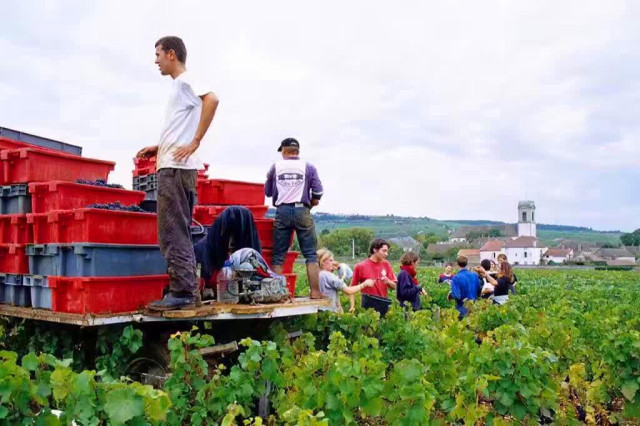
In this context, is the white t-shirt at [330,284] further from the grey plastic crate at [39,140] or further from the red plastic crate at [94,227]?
the grey plastic crate at [39,140]

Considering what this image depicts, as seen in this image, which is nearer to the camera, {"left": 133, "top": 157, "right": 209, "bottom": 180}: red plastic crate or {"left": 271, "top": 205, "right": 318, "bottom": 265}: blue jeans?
{"left": 271, "top": 205, "right": 318, "bottom": 265}: blue jeans

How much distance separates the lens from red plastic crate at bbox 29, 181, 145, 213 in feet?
17.2

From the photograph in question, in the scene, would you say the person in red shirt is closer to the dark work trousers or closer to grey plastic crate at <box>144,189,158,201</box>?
grey plastic crate at <box>144,189,158,201</box>

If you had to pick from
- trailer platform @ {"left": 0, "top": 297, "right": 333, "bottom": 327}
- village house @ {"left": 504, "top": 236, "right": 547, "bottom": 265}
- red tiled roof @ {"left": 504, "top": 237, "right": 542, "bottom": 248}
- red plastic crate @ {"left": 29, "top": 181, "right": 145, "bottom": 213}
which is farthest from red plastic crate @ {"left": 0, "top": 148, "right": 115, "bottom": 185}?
red tiled roof @ {"left": 504, "top": 237, "right": 542, "bottom": 248}

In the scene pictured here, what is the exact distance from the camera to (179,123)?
5059mm

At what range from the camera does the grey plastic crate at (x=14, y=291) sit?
557 centimetres

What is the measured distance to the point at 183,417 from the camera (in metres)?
4.46

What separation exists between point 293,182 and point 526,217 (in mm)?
182998

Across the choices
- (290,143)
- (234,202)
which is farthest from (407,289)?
(290,143)

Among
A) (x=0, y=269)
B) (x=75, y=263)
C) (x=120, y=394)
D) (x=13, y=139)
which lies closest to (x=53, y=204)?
(x=75, y=263)

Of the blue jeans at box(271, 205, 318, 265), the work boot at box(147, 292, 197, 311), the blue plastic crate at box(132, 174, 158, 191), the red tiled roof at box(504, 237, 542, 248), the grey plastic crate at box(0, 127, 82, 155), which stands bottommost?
the red tiled roof at box(504, 237, 542, 248)

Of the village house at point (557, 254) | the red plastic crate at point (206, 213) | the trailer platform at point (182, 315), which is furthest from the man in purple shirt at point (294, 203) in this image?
the village house at point (557, 254)

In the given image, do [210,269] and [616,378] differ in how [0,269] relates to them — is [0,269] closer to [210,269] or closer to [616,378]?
[210,269]

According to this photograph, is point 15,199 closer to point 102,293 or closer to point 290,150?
point 102,293
